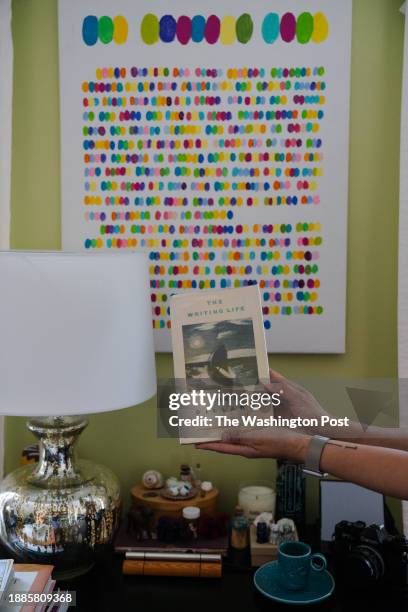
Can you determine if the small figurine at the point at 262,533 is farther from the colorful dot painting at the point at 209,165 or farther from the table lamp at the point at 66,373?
the colorful dot painting at the point at 209,165

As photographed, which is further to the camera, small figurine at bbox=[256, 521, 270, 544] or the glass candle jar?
the glass candle jar

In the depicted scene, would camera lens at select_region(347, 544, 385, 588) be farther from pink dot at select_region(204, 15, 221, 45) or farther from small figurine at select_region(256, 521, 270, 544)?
pink dot at select_region(204, 15, 221, 45)

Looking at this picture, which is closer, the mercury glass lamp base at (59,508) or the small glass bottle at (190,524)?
the mercury glass lamp base at (59,508)

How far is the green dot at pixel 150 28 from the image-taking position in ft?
5.44

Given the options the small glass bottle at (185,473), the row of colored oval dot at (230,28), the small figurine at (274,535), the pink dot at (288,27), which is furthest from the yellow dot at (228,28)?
the small figurine at (274,535)

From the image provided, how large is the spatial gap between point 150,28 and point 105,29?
126 millimetres

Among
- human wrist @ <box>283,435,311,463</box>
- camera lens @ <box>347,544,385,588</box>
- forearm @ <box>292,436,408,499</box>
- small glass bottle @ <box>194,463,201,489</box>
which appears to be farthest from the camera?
small glass bottle @ <box>194,463,201,489</box>

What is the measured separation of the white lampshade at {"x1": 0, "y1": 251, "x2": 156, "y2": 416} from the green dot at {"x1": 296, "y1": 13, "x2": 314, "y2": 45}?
844 mm

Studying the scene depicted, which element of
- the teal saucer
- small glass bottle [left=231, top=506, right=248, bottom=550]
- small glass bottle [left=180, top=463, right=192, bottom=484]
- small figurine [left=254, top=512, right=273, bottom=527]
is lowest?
the teal saucer

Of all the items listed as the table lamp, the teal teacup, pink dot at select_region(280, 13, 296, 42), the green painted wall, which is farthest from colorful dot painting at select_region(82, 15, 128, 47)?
the teal teacup

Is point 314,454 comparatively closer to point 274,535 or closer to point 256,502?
point 274,535

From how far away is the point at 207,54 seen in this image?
166 cm

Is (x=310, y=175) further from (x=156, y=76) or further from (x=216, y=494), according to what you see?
(x=216, y=494)

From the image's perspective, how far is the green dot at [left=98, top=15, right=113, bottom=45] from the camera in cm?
167
